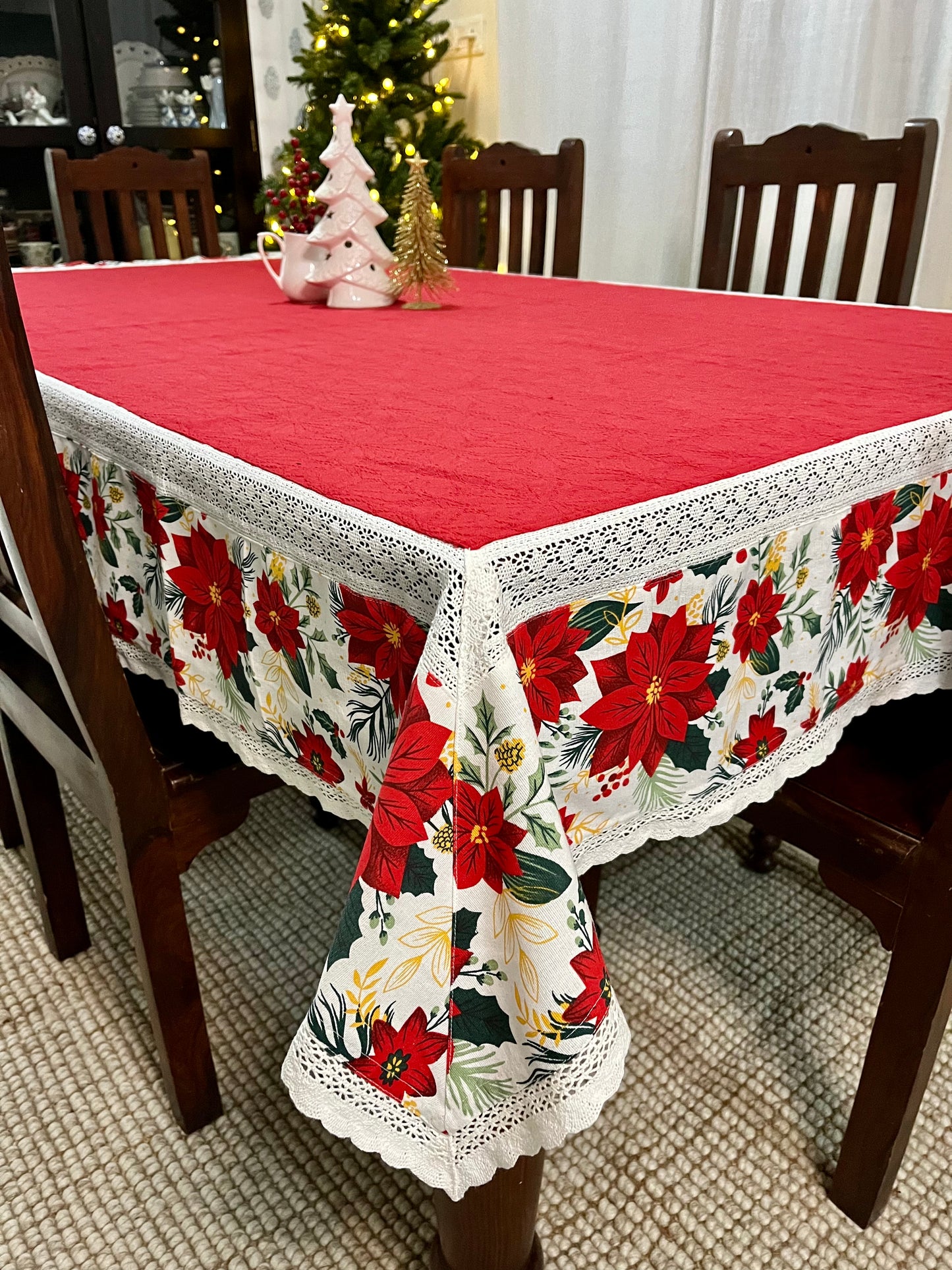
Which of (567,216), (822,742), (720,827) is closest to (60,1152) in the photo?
(822,742)

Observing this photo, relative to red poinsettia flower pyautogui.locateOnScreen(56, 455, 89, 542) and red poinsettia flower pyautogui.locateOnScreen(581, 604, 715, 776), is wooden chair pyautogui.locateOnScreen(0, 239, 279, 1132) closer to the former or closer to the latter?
red poinsettia flower pyautogui.locateOnScreen(56, 455, 89, 542)

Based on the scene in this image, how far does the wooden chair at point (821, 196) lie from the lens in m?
1.44

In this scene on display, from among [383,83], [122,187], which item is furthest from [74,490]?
[383,83]

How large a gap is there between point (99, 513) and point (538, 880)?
0.58 metres

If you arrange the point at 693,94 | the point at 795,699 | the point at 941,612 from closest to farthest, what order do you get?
the point at 795,699 < the point at 941,612 < the point at 693,94

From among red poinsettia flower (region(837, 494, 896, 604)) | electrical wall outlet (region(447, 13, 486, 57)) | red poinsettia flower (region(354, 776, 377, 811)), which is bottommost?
red poinsettia flower (region(354, 776, 377, 811))

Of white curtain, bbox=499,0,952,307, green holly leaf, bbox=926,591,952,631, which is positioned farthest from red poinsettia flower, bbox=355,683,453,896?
white curtain, bbox=499,0,952,307

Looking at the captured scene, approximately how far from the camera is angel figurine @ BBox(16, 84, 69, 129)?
312 centimetres

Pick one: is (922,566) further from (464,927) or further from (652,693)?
(464,927)

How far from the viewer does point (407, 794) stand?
0.51 m

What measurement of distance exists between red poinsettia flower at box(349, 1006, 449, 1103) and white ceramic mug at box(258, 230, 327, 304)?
1.14 meters

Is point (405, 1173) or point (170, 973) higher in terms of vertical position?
point (170, 973)

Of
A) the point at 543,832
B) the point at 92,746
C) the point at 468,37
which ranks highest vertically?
the point at 468,37

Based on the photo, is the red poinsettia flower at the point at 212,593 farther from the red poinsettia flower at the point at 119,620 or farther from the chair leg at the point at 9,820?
the chair leg at the point at 9,820
